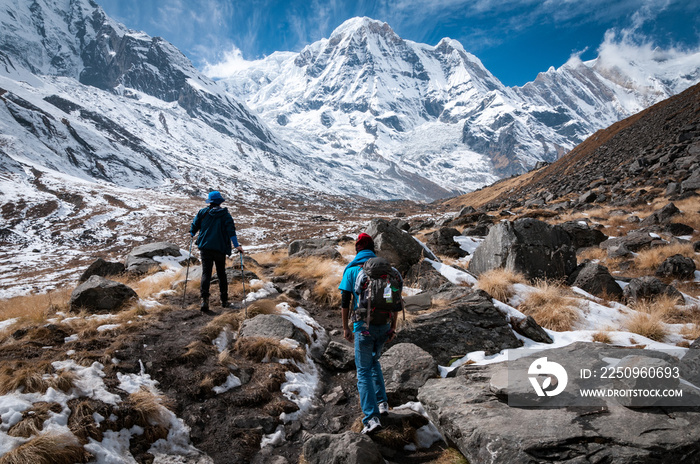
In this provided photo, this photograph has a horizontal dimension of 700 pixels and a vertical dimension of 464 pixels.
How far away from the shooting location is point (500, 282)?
834cm

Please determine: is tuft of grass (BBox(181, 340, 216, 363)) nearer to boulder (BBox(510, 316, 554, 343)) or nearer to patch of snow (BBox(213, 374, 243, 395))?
patch of snow (BBox(213, 374, 243, 395))

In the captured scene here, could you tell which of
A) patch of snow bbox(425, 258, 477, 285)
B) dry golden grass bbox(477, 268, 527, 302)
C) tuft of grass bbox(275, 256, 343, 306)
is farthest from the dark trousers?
dry golden grass bbox(477, 268, 527, 302)

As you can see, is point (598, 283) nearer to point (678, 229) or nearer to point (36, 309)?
point (678, 229)

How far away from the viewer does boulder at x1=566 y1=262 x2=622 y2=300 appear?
28.0 feet

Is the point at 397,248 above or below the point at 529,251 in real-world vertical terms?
above

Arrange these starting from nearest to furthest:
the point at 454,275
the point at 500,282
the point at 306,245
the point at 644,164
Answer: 1. the point at 500,282
2. the point at 454,275
3. the point at 306,245
4. the point at 644,164

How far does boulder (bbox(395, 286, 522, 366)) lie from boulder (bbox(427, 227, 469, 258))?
704 centimetres

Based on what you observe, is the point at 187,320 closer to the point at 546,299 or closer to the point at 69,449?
the point at 69,449

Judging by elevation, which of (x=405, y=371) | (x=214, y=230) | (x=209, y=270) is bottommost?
(x=405, y=371)

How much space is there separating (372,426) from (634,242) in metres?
13.5

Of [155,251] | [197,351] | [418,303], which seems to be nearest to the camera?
[197,351]

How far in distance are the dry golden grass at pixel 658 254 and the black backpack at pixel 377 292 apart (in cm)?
1096

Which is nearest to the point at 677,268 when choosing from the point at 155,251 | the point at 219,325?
the point at 219,325

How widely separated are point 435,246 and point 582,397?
11.1 m
